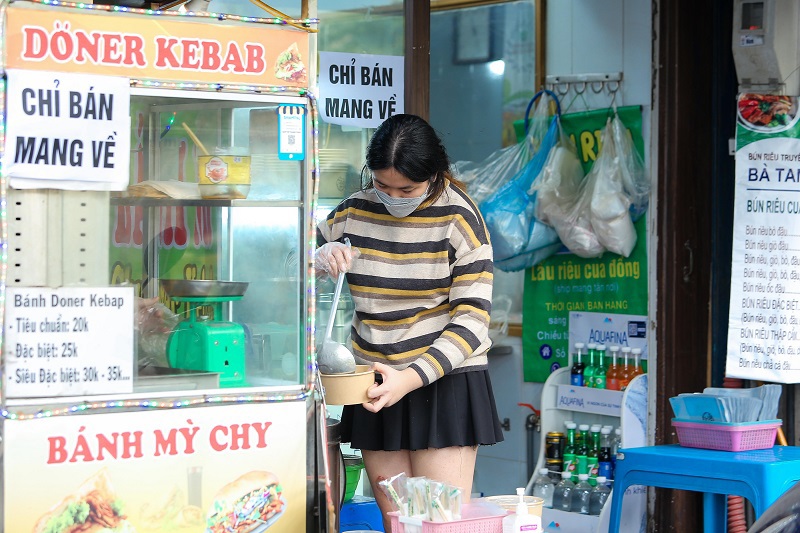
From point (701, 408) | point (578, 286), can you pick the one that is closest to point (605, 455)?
point (578, 286)

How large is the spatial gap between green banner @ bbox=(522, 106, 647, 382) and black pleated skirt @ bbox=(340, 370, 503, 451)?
2.39 meters

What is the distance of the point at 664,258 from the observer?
5.30m

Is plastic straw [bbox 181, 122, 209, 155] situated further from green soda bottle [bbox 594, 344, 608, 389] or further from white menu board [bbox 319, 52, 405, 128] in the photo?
green soda bottle [bbox 594, 344, 608, 389]

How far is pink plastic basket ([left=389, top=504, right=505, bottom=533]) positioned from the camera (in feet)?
8.51

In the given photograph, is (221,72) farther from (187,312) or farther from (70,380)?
(70,380)

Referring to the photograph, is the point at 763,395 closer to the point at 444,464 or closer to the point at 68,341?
the point at 444,464

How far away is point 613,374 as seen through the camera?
5.47 meters

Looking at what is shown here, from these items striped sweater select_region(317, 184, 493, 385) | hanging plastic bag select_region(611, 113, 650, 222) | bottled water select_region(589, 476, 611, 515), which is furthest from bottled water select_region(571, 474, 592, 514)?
striped sweater select_region(317, 184, 493, 385)

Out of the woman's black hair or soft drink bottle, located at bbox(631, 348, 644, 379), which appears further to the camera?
soft drink bottle, located at bbox(631, 348, 644, 379)

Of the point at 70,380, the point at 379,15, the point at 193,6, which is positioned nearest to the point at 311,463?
the point at 70,380

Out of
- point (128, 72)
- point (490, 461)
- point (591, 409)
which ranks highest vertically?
point (128, 72)

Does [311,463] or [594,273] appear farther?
[594,273]

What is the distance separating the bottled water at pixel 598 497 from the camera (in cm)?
520

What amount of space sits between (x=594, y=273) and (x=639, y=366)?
563 mm
